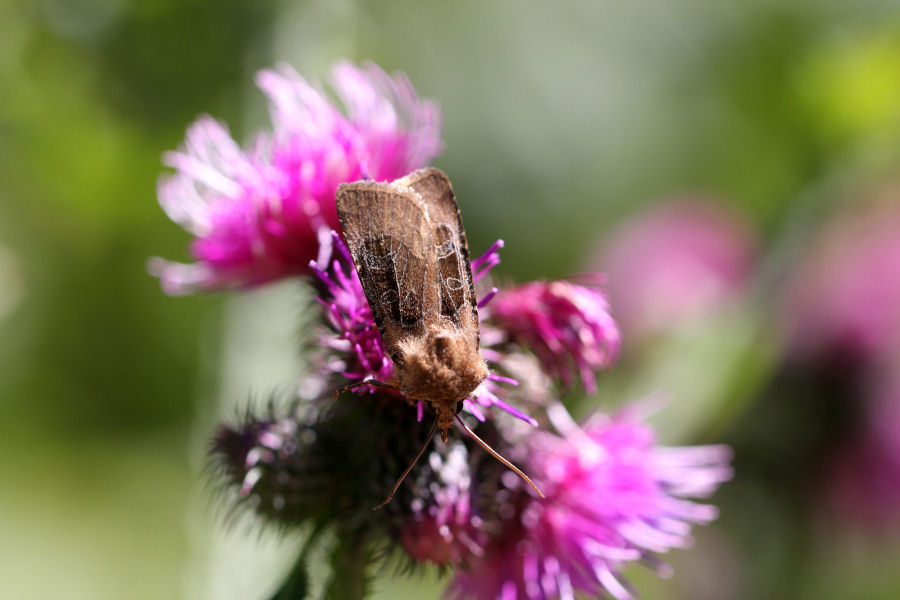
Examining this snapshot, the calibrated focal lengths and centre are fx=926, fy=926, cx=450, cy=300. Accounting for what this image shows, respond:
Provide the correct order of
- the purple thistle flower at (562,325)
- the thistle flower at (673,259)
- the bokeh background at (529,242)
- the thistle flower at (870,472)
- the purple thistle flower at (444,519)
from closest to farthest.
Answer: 1. the purple thistle flower at (444,519)
2. the purple thistle flower at (562,325)
3. the bokeh background at (529,242)
4. the thistle flower at (870,472)
5. the thistle flower at (673,259)

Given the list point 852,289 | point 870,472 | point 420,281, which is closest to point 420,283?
point 420,281

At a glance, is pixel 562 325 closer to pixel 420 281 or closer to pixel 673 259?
pixel 420 281

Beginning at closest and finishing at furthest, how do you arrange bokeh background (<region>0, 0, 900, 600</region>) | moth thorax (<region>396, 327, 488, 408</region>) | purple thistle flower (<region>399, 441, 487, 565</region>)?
1. moth thorax (<region>396, 327, 488, 408</region>)
2. purple thistle flower (<region>399, 441, 487, 565</region>)
3. bokeh background (<region>0, 0, 900, 600</region>)

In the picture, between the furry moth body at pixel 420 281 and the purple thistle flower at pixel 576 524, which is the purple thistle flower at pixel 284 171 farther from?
the purple thistle flower at pixel 576 524

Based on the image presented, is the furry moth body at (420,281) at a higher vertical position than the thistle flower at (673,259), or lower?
higher

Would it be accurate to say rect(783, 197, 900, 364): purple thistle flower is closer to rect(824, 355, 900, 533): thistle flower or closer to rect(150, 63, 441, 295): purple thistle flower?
rect(824, 355, 900, 533): thistle flower

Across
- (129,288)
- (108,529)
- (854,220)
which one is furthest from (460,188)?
(108,529)

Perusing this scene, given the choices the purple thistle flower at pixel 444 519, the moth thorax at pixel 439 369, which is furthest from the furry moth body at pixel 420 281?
the purple thistle flower at pixel 444 519

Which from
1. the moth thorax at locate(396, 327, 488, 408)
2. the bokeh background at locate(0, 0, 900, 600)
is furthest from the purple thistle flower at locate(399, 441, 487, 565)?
the bokeh background at locate(0, 0, 900, 600)
